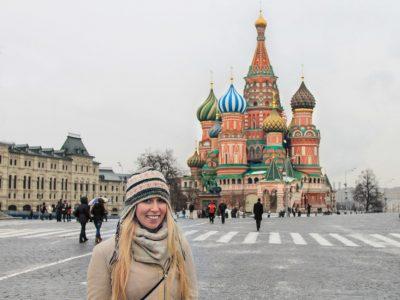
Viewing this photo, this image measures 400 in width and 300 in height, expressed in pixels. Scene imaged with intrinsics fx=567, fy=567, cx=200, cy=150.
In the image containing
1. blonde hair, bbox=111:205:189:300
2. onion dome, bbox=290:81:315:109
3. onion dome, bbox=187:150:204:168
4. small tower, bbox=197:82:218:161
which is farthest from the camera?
small tower, bbox=197:82:218:161

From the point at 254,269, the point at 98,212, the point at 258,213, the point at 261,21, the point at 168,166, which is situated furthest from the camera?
the point at 261,21

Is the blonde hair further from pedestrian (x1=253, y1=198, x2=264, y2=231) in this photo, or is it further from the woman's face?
pedestrian (x1=253, y1=198, x2=264, y2=231)

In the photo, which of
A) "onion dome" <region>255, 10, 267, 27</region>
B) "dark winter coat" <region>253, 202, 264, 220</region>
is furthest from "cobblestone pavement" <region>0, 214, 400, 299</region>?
"onion dome" <region>255, 10, 267, 27</region>

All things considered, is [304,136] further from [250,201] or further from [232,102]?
[250,201]

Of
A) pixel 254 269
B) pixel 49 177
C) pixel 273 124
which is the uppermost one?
pixel 273 124

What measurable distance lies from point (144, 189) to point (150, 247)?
399 mm

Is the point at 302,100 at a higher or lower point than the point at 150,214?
higher

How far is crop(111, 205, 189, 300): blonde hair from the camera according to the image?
325cm

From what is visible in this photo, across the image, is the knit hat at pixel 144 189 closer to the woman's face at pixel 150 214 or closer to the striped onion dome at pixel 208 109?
the woman's face at pixel 150 214

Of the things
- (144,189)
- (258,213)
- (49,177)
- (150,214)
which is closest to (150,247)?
(150,214)

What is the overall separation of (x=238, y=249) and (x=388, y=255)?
4232mm

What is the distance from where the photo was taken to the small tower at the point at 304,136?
94.6 metres

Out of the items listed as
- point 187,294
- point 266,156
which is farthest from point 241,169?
point 187,294

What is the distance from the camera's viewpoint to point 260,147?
9638 cm
